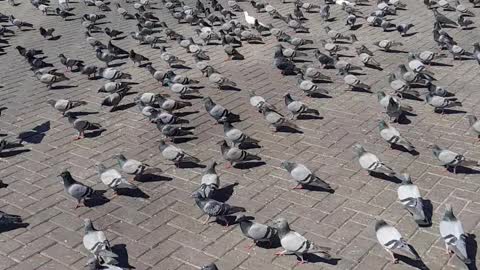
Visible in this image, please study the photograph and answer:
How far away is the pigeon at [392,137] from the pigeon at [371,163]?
76 cm

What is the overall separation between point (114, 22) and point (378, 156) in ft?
42.1

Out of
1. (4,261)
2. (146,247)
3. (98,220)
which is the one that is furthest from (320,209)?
(4,261)

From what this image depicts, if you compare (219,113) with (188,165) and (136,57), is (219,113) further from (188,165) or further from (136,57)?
(136,57)

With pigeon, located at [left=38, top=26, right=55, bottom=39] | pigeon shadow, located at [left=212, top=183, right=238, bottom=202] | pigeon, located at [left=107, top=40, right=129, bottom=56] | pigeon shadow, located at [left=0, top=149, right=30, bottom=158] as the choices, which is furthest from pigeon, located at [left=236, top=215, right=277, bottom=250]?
pigeon, located at [left=38, top=26, right=55, bottom=39]

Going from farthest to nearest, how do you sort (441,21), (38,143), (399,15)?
(399,15)
(441,21)
(38,143)

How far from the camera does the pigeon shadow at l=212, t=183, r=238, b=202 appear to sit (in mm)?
8945

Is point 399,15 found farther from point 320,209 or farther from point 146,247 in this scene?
point 146,247

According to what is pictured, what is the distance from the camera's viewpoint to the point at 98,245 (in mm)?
7398

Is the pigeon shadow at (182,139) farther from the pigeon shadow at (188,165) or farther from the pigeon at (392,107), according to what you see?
the pigeon at (392,107)

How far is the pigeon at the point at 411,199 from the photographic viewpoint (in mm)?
7977

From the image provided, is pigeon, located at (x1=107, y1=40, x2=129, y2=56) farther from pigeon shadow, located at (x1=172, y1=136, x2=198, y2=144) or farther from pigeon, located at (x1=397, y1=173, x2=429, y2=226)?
pigeon, located at (x1=397, y1=173, x2=429, y2=226)

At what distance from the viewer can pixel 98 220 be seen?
8.47 m

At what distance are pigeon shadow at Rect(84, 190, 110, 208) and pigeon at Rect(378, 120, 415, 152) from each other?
16.7 feet

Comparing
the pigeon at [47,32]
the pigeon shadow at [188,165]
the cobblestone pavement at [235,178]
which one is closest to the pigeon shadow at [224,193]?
the cobblestone pavement at [235,178]
